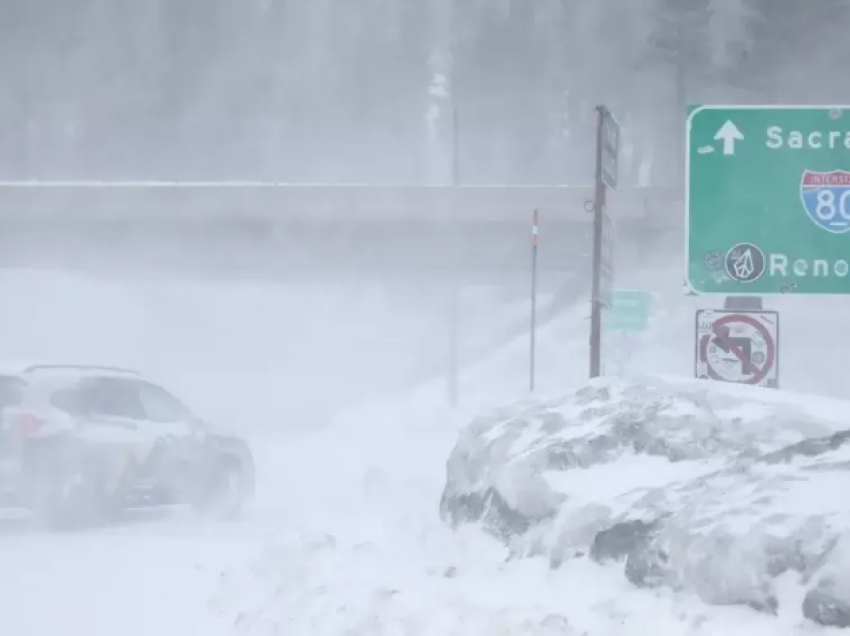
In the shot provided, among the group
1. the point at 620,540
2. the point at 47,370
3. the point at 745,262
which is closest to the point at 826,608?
the point at 620,540

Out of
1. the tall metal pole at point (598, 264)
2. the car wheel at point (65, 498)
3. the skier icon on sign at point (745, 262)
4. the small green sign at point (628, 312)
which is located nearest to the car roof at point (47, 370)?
the car wheel at point (65, 498)

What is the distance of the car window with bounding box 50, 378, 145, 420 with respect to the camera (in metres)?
12.4

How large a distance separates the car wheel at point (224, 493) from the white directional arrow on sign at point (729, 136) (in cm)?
612

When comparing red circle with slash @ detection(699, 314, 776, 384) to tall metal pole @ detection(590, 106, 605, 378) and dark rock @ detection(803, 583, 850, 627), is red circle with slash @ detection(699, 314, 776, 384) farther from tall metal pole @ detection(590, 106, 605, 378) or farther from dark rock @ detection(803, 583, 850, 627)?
dark rock @ detection(803, 583, 850, 627)

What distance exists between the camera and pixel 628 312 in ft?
79.5

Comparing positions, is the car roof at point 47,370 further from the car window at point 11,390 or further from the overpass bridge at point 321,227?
the overpass bridge at point 321,227

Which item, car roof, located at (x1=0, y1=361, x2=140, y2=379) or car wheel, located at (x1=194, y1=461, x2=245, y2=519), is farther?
car wheel, located at (x1=194, y1=461, x2=245, y2=519)

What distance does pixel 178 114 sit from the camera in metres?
72.2

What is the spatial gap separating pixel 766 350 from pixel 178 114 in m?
64.9

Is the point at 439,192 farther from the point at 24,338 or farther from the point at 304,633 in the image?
the point at 304,633

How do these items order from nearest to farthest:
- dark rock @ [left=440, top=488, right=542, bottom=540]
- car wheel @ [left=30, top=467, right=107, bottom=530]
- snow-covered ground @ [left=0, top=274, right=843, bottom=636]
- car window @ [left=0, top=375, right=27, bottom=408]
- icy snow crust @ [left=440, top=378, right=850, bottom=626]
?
icy snow crust @ [left=440, top=378, right=850, bottom=626] < snow-covered ground @ [left=0, top=274, right=843, bottom=636] < dark rock @ [left=440, top=488, right=542, bottom=540] < car wheel @ [left=30, top=467, right=107, bottom=530] < car window @ [left=0, top=375, right=27, bottom=408]

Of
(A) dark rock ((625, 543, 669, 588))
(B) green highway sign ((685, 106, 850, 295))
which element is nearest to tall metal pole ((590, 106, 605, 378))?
(B) green highway sign ((685, 106, 850, 295))

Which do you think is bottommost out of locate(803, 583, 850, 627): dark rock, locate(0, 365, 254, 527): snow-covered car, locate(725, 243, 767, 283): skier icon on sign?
locate(0, 365, 254, 527): snow-covered car

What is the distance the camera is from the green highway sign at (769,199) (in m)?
11.3
